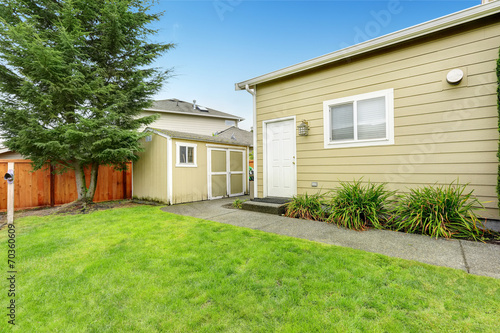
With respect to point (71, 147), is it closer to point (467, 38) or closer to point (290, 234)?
point (290, 234)

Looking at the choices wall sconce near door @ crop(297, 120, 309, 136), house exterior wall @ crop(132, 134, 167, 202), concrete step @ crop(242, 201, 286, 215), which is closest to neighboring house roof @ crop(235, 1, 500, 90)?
wall sconce near door @ crop(297, 120, 309, 136)

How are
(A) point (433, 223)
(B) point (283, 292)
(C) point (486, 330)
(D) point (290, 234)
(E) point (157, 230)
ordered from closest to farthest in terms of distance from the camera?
(C) point (486, 330), (B) point (283, 292), (A) point (433, 223), (D) point (290, 234), (E) point (157, 230)

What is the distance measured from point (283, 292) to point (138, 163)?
716 cm

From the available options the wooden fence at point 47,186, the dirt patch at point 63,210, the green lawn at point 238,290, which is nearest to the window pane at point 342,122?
the green lawn at point 238,290

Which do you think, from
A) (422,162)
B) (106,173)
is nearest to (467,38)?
(422,162)

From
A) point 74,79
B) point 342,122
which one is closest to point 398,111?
point 342,122

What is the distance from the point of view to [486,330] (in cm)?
143

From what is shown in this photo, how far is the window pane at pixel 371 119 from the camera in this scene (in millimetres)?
4302

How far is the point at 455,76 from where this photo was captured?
142 inches

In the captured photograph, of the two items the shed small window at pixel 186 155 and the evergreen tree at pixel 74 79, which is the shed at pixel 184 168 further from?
the evergreen tree at pixel 74 79

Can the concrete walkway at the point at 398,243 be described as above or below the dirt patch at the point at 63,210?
above

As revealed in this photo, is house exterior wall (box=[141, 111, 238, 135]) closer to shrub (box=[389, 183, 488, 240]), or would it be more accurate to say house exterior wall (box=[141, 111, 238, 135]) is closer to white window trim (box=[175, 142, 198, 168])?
white window trim (box=[175, 142, 198, 168])

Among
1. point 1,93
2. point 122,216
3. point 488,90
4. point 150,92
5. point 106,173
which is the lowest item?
point 122,216

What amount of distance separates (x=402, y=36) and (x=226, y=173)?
6144mm
